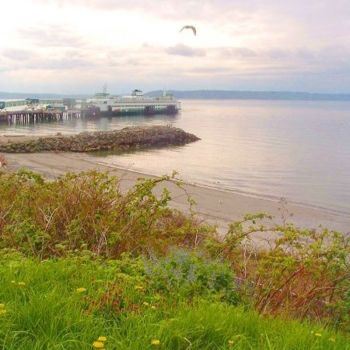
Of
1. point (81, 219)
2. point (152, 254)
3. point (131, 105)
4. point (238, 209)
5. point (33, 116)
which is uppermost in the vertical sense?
point (131, 105)

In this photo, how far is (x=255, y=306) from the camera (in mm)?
4637

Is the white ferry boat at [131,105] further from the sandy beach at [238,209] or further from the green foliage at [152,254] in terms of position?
the green foliage at [152,254]

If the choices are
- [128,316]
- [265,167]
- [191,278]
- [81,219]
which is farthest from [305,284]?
[265,167]

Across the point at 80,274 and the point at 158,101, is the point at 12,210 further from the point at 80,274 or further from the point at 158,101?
the point at 158,101

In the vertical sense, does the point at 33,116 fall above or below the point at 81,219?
above

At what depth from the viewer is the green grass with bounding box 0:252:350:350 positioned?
3188 mm

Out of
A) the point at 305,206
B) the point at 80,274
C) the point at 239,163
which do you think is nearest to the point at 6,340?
the point at 80,274

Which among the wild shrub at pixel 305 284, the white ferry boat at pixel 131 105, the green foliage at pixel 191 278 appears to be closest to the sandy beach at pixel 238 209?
the wild shrub at pixel 305 284

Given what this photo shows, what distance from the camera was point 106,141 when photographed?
150 feet

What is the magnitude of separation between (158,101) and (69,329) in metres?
113

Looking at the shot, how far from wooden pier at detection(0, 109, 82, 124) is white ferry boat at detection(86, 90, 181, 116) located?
8.82 meters

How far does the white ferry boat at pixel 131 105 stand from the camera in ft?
334

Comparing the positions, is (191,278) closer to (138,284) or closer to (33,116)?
(138,284)

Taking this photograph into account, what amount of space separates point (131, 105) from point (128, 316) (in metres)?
103
